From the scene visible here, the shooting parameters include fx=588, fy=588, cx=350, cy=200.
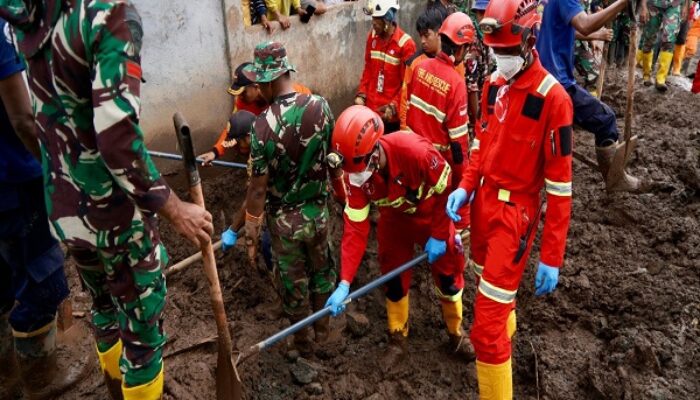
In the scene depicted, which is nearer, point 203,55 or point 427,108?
point 427,108

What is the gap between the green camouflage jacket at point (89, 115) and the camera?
2.23 m

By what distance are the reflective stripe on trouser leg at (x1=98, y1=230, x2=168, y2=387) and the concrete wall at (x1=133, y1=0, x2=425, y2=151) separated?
11.0 ft

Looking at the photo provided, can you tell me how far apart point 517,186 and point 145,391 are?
2.38 m

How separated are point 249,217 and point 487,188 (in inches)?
64.4

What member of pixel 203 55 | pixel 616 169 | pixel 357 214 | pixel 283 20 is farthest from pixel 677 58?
pixel 357 214

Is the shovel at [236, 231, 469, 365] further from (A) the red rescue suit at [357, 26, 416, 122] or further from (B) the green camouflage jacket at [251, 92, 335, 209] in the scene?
(A) the red rescue suit at [357, 26, 416, 122]

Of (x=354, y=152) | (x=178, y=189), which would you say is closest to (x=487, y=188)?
(x=354, y=152)

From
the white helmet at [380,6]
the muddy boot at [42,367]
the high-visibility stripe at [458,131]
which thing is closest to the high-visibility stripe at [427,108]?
the high-visibility stripe at [458,131]

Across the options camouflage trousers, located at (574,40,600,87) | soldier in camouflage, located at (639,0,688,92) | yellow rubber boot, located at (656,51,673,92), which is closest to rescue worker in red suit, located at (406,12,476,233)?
camouflage trousers, located at (574,40,600,87)

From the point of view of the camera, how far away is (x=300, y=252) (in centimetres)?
429

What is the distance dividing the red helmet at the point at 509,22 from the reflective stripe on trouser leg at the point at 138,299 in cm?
216

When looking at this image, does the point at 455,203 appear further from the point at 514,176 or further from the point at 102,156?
the point at 102,156

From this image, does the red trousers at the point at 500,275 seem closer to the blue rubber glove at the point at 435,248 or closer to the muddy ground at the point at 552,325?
the blue rubber glove at the point at 435,248

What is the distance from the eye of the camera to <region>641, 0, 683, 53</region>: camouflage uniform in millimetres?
8965
